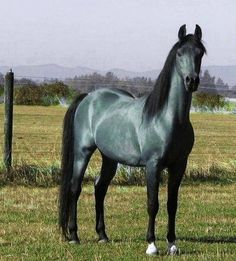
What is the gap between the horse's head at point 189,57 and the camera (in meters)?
6.52

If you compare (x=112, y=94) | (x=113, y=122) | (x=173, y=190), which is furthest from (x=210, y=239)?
(x=112, y=94)

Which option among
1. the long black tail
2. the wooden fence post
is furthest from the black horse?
the wooden fence post

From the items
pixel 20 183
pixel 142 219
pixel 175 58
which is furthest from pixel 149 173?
pixel 20 183

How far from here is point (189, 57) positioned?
660 centimetres

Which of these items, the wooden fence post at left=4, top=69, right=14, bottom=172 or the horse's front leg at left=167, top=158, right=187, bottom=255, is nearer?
the horse's front leg at left=167, top=158, right=187, bottom=255

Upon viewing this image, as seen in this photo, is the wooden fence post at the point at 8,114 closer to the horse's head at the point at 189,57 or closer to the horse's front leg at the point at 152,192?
the horse's front leg at the point at 152,192

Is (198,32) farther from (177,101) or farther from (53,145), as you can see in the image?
(53,145)

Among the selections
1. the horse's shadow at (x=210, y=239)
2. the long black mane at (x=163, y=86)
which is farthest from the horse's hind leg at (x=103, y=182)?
the long black mane at (x=163, y=86)

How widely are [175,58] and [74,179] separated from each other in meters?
2.06

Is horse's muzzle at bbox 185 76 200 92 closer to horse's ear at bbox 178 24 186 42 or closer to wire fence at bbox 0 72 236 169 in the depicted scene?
horse's ear at bbox 178 24 186 42

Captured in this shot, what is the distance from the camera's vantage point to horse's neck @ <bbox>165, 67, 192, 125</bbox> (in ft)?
22.5

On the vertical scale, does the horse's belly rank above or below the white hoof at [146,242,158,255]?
above

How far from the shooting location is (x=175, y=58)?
6.82 m

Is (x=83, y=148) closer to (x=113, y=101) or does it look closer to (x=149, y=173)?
(x=113, y=101)
